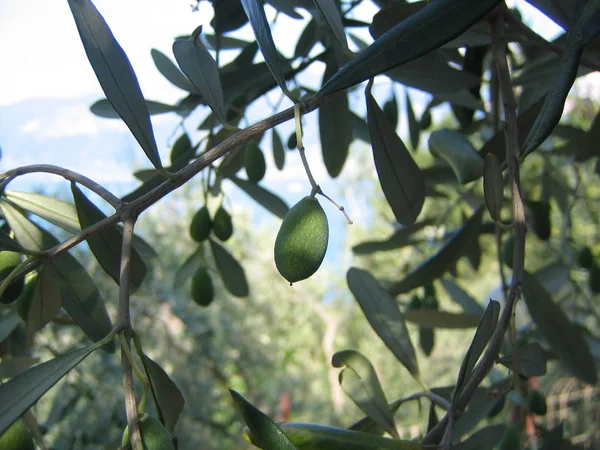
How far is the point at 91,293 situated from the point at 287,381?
229 inches

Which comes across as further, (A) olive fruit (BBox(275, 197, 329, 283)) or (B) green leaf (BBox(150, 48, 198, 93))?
(B) green leaf (BBox(150, 48, 198, 93))

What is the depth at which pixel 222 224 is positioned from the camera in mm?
997

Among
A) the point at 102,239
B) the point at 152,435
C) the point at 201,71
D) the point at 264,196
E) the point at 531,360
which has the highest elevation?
the point at 264,196

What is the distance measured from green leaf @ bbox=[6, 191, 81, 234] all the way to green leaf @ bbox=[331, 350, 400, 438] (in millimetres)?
331

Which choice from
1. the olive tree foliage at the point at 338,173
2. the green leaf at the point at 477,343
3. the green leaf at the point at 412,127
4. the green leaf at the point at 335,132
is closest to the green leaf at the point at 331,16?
the olive tree foliage at the point at 338,173

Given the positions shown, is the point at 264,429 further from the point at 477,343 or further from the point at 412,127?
the point at 412,127

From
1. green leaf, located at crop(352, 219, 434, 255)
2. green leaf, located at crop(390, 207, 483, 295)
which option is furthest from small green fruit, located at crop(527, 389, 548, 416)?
green leaf, located at crop(352, 219, 434, 255)

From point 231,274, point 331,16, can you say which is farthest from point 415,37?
point 231,274

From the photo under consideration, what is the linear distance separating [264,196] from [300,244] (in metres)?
0.56

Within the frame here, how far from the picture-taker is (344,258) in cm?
872

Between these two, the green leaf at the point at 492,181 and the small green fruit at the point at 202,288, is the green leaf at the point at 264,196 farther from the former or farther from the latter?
the green leaf at the point at 492,181

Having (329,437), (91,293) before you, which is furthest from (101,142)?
(329,437)

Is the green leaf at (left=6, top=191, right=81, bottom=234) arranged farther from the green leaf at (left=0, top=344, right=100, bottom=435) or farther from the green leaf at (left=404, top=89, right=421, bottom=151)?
the green leaf at (left=404, top=89, right=421, bottom=151)

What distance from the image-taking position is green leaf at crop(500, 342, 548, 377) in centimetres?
70
